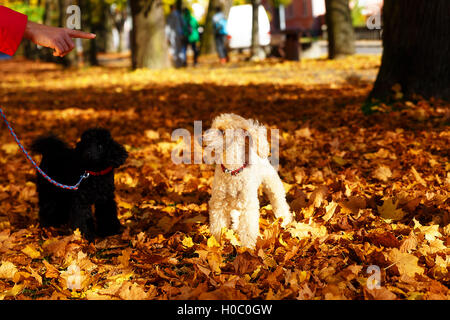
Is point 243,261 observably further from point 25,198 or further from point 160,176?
point 25,198

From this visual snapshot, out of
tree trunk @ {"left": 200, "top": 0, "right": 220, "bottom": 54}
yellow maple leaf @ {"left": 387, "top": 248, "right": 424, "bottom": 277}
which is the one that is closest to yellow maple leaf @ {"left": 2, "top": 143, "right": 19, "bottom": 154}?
yellow maple leaf @ {"left": 387, "top": 248, "right": 424, "bottom": 277}

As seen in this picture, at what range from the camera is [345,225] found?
144 inches

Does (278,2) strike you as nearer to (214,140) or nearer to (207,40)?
(207,40)

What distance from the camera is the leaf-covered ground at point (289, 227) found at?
289 centimetres

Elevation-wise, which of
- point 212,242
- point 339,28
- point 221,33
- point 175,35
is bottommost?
point 212,242

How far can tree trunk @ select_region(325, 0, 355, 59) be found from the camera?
16547 mm

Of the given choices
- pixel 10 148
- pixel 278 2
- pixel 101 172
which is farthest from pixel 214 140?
pixel 278 2

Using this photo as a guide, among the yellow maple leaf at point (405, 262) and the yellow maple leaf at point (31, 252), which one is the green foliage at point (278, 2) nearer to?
the yellow maple leaf at point (31, 252)

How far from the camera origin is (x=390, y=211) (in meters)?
3.75

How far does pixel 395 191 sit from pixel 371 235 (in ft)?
3.49

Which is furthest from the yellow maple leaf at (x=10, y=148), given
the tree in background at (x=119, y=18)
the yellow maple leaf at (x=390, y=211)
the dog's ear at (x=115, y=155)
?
the tree in background at (x=119, y=18)

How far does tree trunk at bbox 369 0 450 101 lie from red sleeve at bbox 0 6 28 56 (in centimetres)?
613

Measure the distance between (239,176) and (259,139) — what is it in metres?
0.33

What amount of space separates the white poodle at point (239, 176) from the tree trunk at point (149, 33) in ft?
46.8
